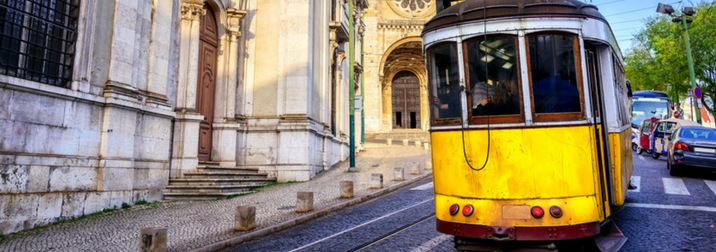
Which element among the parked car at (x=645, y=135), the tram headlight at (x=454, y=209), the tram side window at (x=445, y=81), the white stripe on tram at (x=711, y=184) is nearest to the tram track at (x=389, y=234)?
the tram headlight at (x=454, y=209)

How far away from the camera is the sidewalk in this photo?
6270mm

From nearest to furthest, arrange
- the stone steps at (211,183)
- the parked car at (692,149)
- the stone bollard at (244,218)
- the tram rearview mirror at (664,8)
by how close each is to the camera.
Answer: the stone bollard at (244,218), the stone steps at (211,183), the parked car at (692,149), the tram rearview mirror at (664,8)

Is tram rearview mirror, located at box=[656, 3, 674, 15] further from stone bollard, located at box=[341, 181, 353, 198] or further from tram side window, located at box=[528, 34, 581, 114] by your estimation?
tram side window, located at box=[528, 34, 581, 114]

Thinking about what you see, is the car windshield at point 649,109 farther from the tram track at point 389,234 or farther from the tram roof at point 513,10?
the tram roof at point 513,10

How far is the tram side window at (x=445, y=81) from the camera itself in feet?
15.0

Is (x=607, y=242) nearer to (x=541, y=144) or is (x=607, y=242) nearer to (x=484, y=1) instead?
(x=541, y=144)

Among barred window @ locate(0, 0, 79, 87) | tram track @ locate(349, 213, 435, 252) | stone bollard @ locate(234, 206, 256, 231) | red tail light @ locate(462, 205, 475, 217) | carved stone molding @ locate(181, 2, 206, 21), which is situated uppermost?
carved stone molding @ locate(181, 2, 206, 21)

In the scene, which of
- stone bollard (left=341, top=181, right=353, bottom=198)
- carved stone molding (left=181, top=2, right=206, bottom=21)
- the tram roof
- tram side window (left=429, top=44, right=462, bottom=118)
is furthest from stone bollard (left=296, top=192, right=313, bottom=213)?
carved stone molding (left=181, top=2, right=206, bottom=21)

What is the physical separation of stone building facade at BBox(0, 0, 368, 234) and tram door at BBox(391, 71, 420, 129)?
29.6 meters

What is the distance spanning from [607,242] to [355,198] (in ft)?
20.8

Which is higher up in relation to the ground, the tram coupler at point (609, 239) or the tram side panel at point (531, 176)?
the tram side panel at point (531, 176)

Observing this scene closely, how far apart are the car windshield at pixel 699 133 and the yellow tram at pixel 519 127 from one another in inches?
398

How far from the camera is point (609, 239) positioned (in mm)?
4680

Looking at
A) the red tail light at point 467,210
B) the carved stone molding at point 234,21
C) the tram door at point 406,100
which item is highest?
the tram door at point 406,100
